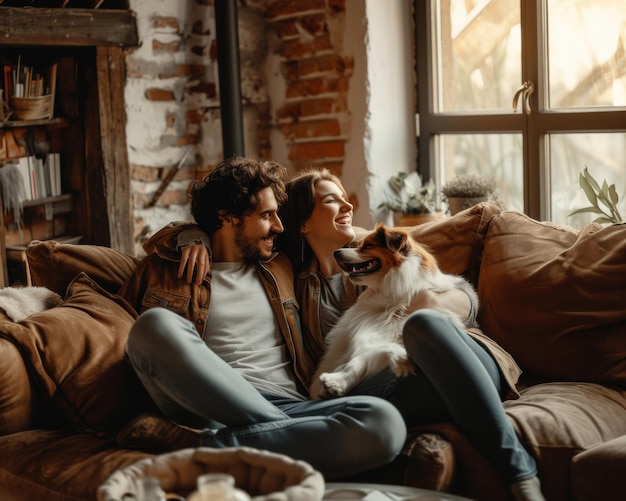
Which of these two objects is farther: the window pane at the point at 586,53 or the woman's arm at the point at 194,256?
the window pane at the point at 586,53

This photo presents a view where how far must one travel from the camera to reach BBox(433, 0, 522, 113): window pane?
152 inches

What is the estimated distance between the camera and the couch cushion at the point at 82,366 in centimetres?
221

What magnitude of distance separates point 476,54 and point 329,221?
5.77 feet

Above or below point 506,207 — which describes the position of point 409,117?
above

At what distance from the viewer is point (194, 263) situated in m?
2.47

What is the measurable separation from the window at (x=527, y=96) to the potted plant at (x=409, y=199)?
0.21m

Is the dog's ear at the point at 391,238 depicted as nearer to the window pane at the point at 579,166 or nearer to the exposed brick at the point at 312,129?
the window pane at the point at 579,166

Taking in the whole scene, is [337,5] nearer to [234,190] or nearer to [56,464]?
[234,190]

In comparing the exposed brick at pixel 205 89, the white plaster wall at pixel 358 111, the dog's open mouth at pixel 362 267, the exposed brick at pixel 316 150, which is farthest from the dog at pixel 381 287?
the exposed brick at pixel 205 89

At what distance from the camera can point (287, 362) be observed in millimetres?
2469

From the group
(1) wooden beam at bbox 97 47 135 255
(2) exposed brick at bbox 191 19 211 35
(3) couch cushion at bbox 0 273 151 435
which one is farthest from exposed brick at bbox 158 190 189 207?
(3) couch cushion at bbox 0 273 151 435

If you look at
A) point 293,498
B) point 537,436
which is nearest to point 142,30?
point 537,436

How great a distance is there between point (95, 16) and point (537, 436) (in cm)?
269

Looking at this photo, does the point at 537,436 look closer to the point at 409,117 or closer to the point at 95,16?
the point at 409,117
